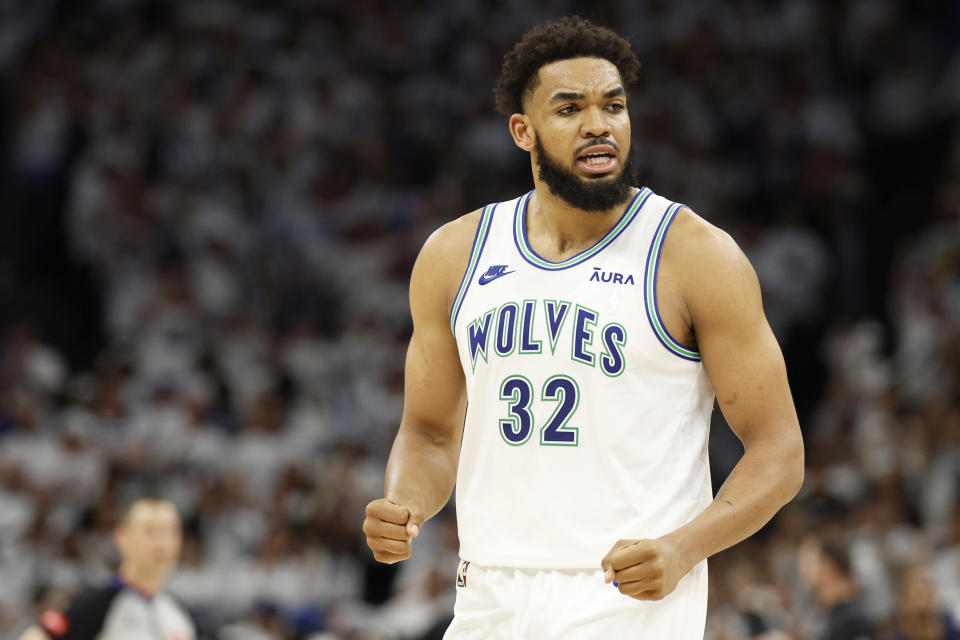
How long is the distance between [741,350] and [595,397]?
17.3 inches

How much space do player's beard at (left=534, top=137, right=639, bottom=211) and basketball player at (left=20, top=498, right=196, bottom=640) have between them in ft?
12.1

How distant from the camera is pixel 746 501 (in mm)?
3625

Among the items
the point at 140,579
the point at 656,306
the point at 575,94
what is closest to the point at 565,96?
the point at 575,94

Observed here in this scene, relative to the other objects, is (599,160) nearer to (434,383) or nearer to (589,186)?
(589,186)

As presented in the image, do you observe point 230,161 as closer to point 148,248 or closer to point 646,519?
point 148,248

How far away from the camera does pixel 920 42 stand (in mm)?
14914

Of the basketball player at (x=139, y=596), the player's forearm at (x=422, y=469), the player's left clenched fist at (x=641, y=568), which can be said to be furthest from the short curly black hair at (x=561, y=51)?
the basketball player at (x=139, y=596)

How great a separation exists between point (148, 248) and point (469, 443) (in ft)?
35.7

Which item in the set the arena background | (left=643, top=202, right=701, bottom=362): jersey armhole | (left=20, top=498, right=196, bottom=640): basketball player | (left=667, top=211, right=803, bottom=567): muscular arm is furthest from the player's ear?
the arena background

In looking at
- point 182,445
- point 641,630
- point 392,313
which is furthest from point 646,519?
point 392,313

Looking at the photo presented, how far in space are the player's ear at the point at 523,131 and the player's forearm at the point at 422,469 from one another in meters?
1.00

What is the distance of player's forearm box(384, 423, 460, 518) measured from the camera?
Answer: 13.6ft

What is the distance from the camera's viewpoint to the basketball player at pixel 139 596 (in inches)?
259

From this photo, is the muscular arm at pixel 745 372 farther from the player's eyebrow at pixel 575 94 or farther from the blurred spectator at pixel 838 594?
the blurred spectator at pixel 838 594
